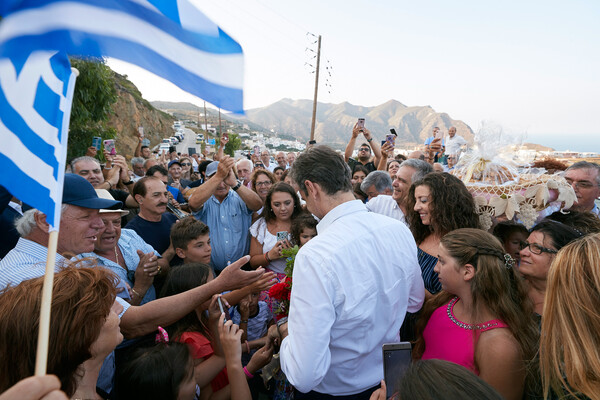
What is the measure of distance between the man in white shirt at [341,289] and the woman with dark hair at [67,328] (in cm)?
87

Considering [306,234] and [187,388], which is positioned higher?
[306,234]

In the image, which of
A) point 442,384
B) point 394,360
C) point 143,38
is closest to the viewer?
point 442,384

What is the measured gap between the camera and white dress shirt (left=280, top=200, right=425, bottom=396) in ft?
5.59

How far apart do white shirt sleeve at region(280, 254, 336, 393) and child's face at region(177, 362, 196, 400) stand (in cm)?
62

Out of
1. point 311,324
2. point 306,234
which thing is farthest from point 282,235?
point 311,324

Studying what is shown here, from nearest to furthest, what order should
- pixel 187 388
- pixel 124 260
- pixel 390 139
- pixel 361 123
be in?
pixel 187 388, pixel 124 260, pixel 390 139, pixel 361 123

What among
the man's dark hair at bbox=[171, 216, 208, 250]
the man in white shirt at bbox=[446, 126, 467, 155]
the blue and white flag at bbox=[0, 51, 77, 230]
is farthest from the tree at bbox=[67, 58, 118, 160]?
the blue and white flag at bbox=[0, 51, 77, 230]

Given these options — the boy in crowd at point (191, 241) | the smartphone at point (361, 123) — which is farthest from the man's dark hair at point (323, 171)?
the smartphone at point (361, 123)

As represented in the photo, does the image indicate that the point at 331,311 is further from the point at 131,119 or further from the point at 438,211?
the point at 131,119

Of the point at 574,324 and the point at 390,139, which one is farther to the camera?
the point at 390,139

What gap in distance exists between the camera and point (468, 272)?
2.11m

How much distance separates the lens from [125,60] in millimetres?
1327

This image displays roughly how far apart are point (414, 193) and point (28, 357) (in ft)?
9.73

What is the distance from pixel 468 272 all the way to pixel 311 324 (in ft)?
3.54
